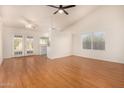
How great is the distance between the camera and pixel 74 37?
877cm

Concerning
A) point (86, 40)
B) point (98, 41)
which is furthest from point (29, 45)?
point (98, 41)

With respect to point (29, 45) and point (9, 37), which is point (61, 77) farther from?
point (29, 45)

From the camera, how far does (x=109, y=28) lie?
5965 mm

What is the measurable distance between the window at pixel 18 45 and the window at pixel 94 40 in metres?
5.03

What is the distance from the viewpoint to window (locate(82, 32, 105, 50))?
645 centimetres

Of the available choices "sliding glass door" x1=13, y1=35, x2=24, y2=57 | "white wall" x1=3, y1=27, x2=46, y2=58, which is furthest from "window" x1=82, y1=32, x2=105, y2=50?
"sliding glass door" x1=13, y1=35, x2=24, y2=57

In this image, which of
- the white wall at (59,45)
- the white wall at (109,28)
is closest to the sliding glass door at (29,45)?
the white wall at (59,45)

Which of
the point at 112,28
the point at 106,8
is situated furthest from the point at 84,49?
the point at 106,8

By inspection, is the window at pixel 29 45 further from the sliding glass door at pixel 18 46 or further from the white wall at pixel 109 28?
the white wall at pixel 109 28

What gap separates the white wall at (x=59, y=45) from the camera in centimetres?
699

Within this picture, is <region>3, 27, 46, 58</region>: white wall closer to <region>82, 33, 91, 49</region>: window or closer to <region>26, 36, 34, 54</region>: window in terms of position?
<region>26, 36, 34, 54</region>: window

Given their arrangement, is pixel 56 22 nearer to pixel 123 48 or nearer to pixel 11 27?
pixel 11 27

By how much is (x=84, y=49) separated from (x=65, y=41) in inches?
65.1
